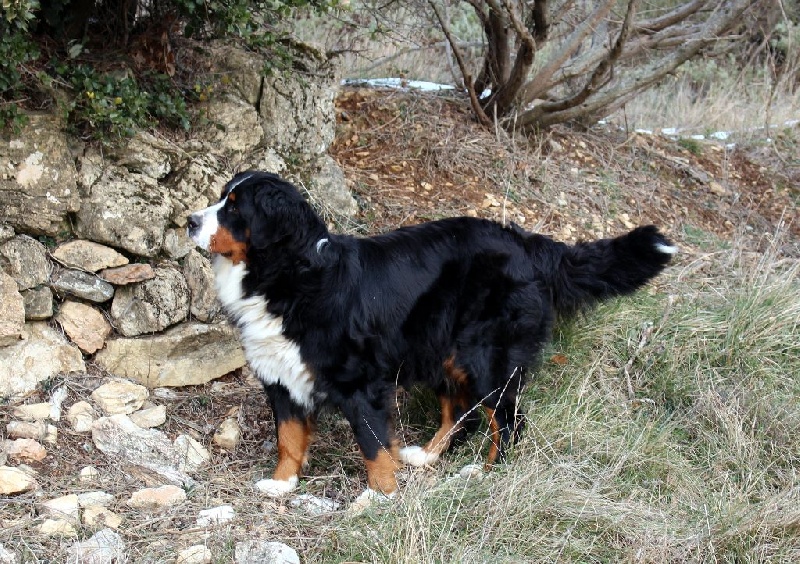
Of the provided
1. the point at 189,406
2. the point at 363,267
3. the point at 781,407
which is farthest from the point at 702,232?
the point at 189,406

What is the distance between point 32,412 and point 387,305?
186 centimetres

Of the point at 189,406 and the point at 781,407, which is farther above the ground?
the point at 189,406

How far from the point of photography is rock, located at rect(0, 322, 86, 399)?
445cm

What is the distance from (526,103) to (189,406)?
4075mm

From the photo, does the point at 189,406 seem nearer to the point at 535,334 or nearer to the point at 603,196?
the point at 535,334

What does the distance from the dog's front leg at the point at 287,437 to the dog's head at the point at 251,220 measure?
2.38 ft

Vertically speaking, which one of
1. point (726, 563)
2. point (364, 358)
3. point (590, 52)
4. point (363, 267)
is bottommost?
point (726, 563)

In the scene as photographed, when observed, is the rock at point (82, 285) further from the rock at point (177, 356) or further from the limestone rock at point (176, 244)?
the limestone rock at point (176, 244)

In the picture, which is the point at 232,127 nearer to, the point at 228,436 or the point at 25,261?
the point at 25,261

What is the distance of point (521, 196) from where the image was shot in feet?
22.4

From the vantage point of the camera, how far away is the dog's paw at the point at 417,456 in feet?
14.7

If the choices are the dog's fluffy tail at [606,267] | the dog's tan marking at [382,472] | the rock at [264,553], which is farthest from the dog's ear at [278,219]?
the dog's fluffy tail at [606,267]

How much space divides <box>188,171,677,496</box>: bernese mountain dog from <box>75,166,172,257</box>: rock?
3.13 ft

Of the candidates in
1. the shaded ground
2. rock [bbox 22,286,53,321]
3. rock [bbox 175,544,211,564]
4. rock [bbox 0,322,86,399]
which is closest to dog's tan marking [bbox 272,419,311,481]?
the shaded ground
